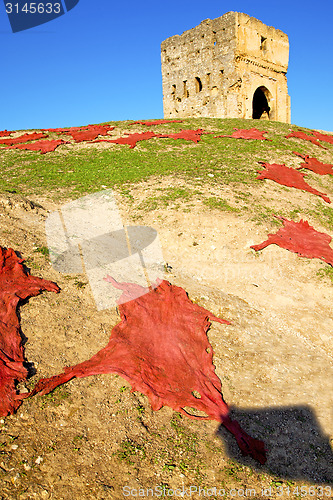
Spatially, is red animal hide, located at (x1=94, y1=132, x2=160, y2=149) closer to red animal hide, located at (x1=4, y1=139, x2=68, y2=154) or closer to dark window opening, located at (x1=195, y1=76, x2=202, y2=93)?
red animal hide, located at (x1=4, y1=139, x2=68, y2=154)

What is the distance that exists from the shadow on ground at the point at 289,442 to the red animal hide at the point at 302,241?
3.84m

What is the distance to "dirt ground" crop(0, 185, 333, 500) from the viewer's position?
3.06m

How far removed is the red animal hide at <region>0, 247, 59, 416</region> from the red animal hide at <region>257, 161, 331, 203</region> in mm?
7218

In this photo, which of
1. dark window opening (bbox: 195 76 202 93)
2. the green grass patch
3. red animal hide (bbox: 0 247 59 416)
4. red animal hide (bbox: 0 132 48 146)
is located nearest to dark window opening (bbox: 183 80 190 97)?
dark window opening (bbox: 195 76 202 93)

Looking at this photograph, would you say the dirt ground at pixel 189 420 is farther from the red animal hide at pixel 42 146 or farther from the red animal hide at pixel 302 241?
the red animal hide at pixel 42 146

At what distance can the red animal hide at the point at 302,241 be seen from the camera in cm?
738

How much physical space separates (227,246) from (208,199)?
1.90 m

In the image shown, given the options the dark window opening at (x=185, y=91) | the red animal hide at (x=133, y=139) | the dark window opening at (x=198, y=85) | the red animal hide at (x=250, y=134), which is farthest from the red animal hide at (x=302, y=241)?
the dark window opening at (x=185, y=91)

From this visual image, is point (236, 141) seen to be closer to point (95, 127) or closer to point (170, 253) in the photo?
point (95, 127)

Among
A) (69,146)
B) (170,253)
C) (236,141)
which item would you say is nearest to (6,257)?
(170,253)

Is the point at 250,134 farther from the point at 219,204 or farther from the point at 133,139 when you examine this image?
the point at 219,204

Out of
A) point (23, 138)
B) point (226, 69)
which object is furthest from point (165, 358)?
point (226, 69)

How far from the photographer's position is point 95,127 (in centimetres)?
1517

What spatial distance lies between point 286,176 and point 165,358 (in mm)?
7915
